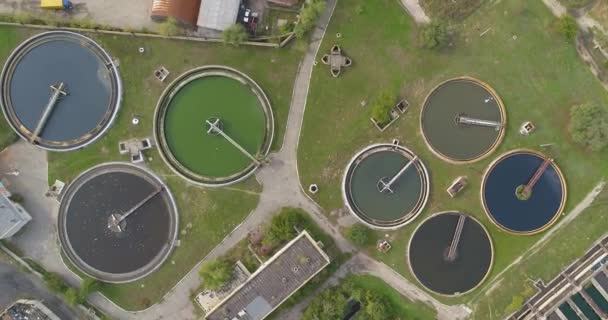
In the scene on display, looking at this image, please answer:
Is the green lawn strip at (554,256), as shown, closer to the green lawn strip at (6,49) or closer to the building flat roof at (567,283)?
the building flat roof at (567,283)

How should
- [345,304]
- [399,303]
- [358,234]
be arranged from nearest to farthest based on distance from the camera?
1. [358,234]
2. [345,304]
3. [399,303]

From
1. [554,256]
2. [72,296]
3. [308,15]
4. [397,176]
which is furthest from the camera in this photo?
[554,256]

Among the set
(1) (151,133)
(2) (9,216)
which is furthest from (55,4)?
(2) (9,216)

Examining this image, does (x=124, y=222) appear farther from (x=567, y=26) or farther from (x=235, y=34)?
(x=567, y=26)

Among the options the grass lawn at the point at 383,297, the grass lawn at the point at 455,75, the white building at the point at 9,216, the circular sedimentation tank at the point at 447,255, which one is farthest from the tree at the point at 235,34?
the white building at the point at 9,216

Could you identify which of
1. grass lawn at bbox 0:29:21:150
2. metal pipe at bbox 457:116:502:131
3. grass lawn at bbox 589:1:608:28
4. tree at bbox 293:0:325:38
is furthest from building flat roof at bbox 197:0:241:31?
grass lawn at bbox 589:1:608:28

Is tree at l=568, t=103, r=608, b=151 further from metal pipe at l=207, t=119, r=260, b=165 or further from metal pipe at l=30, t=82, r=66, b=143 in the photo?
metal pipe at l=30, t=82, r=66, b=143

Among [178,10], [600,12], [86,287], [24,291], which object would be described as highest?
[600,12]
